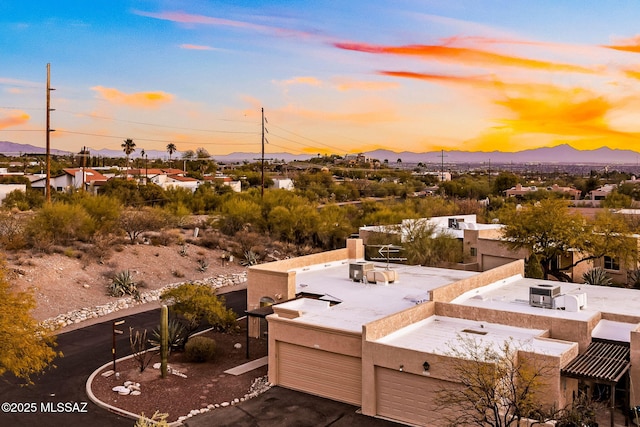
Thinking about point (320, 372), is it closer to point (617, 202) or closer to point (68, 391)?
point (68, 391)

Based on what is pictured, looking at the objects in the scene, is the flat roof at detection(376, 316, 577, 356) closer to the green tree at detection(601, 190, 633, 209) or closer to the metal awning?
the metal awning

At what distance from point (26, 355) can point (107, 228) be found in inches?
1025

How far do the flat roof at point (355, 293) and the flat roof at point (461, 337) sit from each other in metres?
1.40

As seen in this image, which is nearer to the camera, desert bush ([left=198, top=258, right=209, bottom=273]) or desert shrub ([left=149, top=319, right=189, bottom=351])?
desert shrub ([left=149, top=319, right=189, bottom=351])

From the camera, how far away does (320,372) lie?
18.7m

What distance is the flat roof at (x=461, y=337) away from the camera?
17125 millimetres

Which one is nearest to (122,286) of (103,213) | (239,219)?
(103,213)

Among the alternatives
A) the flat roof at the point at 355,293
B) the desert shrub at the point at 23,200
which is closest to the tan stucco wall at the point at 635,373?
the flat roof at the point at 355,293

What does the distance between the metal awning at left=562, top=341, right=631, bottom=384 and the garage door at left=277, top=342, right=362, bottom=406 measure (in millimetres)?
6022

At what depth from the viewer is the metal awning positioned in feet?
50.6

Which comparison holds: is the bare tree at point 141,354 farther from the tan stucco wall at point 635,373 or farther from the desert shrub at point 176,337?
the tan stucco wall at point 635,373

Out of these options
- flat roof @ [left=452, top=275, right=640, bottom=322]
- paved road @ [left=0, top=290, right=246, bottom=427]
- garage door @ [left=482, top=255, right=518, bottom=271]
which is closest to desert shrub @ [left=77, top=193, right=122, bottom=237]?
paved road @ [left=0, top=290, right=246, bottom=427]

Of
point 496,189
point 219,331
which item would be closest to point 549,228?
point 219,331

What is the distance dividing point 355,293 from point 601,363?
10.3 m
